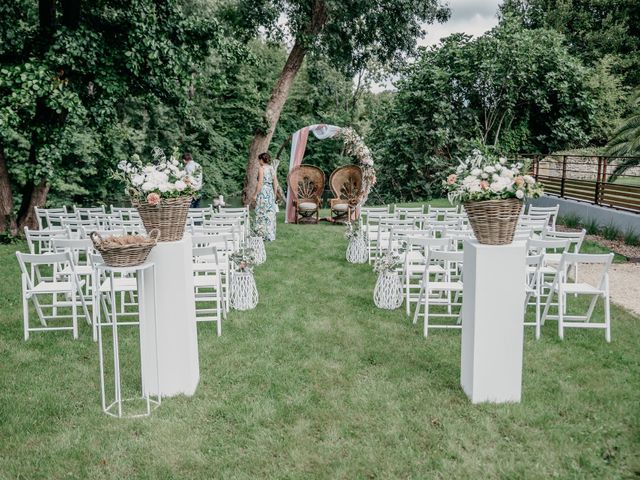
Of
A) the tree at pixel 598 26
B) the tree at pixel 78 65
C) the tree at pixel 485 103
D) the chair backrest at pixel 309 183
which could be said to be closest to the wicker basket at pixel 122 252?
the tree at pixel 78 65

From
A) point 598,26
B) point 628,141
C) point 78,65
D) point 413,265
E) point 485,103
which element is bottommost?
point 413,265

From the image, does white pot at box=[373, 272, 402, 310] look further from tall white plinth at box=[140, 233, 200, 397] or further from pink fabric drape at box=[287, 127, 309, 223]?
pink fabric drape at box=[287, 127, 309, 223]

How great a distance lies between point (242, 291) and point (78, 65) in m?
6.21

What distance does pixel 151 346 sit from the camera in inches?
158

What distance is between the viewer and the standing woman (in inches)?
398

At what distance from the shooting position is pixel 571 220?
12.1 meters

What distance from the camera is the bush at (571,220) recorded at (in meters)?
12.0

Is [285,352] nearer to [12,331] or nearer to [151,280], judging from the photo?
[151,280]

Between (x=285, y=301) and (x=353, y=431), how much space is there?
10.5 ft

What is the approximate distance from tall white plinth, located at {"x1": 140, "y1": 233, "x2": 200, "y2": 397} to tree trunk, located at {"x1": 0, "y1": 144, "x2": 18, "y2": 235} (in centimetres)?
877

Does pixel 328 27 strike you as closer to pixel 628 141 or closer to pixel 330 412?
pixel 628 141

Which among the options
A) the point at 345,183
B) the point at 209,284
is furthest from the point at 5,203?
the point at 209,284

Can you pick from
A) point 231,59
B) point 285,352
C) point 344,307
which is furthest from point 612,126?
point 285,352

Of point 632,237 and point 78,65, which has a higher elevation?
point 78,65
